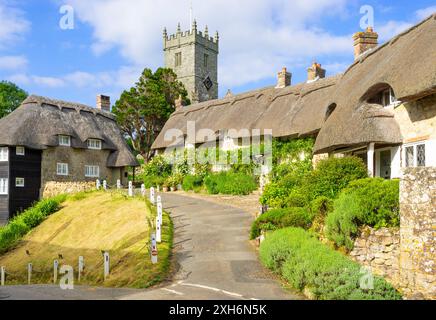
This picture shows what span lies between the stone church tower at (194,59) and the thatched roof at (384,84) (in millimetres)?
47813

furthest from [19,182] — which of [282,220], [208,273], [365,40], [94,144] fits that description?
[365,40]

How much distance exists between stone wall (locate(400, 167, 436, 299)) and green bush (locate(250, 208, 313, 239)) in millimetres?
4525

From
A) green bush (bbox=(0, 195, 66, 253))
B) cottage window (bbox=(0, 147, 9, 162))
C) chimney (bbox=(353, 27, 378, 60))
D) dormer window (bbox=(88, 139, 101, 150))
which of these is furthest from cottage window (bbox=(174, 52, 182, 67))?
chimney (bbox=(353, 27, 378, 60))

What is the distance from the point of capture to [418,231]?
10.4 metres

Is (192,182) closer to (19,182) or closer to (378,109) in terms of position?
(19,182)

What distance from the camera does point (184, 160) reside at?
3525 centimetres

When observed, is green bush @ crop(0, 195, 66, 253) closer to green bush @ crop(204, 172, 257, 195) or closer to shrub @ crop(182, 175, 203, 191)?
shrub @ crop(182, 175, 203, 191)

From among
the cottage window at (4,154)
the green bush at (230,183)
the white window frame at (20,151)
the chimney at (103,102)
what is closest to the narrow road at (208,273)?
the green bush at (230,183)

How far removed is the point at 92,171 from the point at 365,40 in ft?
80.8

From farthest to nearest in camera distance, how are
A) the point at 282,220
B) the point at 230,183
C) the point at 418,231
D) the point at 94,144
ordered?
the point at 94,144 < the point at 230,183 < the point at 282,220 < the point at 418,231

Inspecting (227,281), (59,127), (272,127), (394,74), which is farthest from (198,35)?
(227,281)

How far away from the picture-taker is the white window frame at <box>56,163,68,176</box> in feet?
119

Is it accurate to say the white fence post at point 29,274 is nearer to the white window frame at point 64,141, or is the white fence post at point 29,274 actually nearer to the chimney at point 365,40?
the chimney at point 365,40

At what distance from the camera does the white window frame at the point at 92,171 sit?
3853 cm
